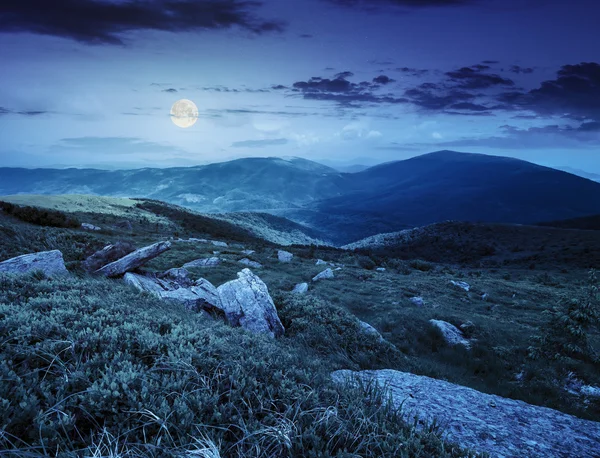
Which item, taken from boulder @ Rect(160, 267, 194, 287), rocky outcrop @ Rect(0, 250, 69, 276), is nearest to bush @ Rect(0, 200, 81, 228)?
rocky outcrop @ Rect(0, 250, 69, 276)

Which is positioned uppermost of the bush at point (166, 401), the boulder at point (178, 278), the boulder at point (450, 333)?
the bush at point (166, 401)

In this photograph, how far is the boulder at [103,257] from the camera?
42.2 ft

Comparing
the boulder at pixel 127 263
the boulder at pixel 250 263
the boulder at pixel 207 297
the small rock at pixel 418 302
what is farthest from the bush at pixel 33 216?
the small rock at pixel 418 302

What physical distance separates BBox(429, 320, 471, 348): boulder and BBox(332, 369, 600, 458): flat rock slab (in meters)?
6.52

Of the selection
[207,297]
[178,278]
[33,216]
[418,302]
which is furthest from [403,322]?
[33,216]

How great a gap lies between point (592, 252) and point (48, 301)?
293 feet

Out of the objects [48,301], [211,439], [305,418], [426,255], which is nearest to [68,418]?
[211,439]

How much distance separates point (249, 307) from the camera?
1024 centimetres

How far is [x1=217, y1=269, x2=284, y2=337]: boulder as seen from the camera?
32.1 ft

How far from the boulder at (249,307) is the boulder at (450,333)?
7.48m

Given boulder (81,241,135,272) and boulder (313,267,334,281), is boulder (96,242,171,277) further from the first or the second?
boulder (313,267,334,281)

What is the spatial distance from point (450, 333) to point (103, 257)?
15.1 meters

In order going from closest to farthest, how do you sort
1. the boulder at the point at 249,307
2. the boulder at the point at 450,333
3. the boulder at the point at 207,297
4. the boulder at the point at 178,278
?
the boulder at the point at 249,307, the boulder at the point at 207,297, the boulder at the point at 450,333, the boulder at the point at 178,278

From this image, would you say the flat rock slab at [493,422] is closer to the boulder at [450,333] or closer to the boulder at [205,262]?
the boulder at [450,333]
